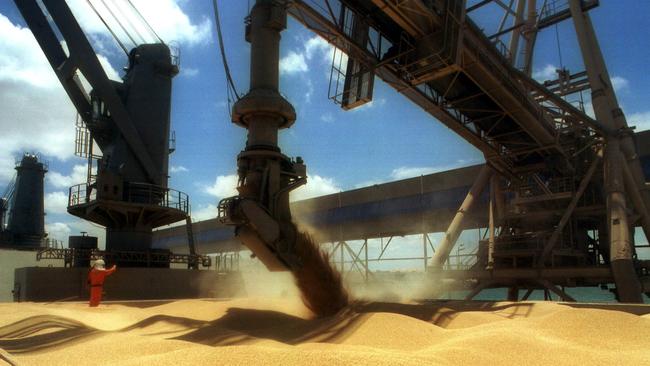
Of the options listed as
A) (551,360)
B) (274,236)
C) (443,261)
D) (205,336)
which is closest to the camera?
(551,360)

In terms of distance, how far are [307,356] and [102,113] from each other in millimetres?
20070

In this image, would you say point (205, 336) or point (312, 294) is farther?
point (312, 294)

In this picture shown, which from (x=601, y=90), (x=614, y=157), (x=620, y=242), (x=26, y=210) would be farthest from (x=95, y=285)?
(x=26, y=210)

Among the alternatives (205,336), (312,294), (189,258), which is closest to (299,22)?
(312,294)

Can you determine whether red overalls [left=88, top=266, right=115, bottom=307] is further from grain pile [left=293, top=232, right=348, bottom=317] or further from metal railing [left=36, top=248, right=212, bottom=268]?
metal railing [left=36, top=248, right=212, bottom=268]

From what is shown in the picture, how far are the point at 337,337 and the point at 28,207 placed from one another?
3891cm

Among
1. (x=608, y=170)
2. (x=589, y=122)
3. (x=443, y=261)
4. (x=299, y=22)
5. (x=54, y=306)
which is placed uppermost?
(x=299, y=22)

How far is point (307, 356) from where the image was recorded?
15.8 ft

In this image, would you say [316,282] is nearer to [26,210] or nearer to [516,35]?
[516,35]

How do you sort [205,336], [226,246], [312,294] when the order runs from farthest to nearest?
[226,246], [312,294], [205,336]

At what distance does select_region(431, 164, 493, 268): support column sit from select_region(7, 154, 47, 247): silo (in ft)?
110

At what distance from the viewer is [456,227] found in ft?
56.5

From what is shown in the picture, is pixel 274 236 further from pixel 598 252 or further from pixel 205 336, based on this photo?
pixel 598 252

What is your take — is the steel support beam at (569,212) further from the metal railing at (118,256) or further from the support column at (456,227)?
the metal railing at (118,256)
